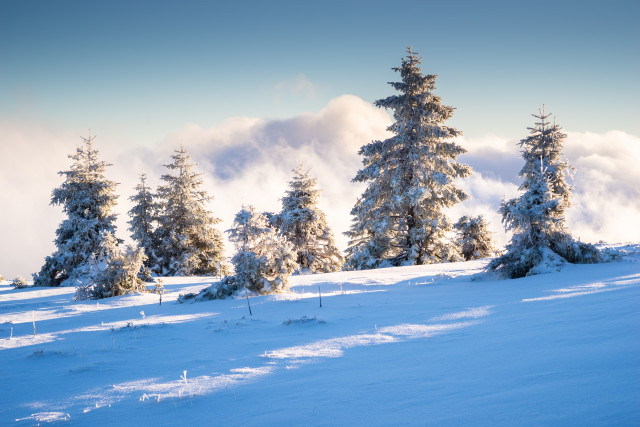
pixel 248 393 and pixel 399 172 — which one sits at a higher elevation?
pixel 399 172

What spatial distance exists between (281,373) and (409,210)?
692 inches

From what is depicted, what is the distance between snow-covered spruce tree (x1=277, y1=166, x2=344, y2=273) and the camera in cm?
2600

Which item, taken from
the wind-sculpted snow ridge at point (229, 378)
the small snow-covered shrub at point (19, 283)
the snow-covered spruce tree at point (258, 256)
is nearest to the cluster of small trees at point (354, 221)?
the snow-covered spruce tree at point (258, 256)

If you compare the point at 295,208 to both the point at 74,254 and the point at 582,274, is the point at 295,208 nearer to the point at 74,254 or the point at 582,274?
the point at 74,254

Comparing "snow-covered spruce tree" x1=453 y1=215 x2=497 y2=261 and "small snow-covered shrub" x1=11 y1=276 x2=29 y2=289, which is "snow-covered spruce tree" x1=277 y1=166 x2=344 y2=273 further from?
"small snow-covered shrub" x1=11 y1=276 x2=29 y2=289

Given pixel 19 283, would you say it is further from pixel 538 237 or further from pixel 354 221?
pixel 538 237

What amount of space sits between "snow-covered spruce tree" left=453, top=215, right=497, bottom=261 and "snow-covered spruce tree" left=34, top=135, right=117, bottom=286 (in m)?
23.1

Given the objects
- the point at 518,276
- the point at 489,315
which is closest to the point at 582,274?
the point at 518,276

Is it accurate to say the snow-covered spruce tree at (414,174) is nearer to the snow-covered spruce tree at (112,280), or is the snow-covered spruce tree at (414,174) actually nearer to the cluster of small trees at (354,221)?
the cluster of small trees at (354,221)

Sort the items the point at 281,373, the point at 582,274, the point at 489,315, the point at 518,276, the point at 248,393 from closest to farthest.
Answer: the point at 248,393 < the point at 281,373 < the point at 489,315 < the point at 582,274 < the point at 518,276

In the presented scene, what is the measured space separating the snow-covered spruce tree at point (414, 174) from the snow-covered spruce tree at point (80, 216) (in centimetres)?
1532

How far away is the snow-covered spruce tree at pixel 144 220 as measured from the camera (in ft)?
82.5

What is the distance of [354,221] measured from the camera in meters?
28.5

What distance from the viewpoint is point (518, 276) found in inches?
379
